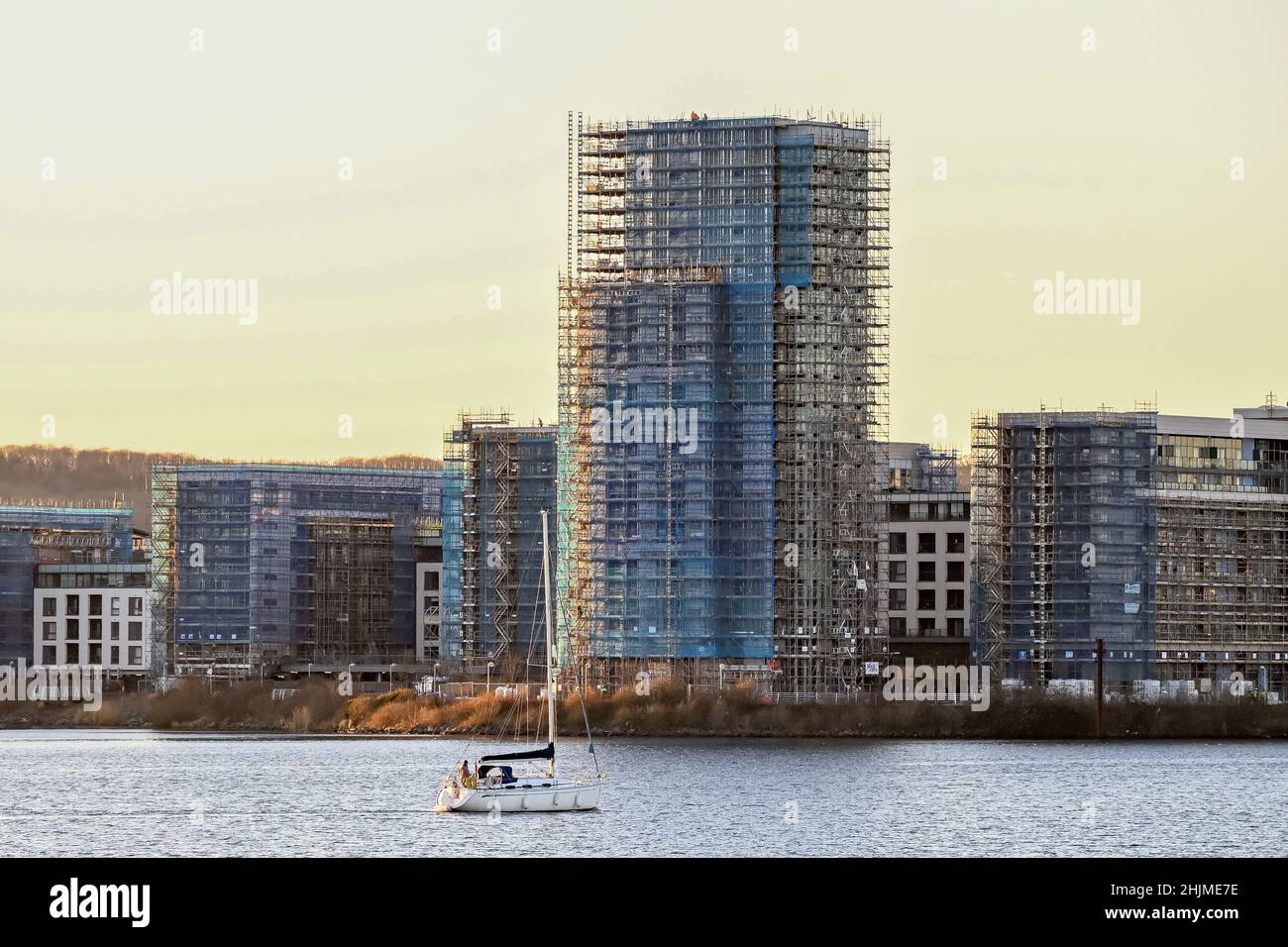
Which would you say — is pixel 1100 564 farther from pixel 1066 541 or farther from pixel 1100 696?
pixel 1100 696

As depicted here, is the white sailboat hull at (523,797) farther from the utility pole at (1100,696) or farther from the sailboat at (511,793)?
the utility pole at (1100,696)

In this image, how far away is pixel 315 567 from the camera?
18350 centimetres

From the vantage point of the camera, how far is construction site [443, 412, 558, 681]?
156 m

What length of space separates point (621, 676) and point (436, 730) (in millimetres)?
10911

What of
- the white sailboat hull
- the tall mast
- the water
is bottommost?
the water

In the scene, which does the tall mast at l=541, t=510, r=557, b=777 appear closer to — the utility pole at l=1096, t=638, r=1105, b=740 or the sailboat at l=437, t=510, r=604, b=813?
the sailboat at l=437, t=510, r=604, b=813

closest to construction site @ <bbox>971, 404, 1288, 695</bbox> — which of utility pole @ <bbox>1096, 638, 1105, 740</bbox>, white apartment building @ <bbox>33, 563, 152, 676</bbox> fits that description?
utility pole @ <bbox>1096, 638, 1105, 740</bbox>

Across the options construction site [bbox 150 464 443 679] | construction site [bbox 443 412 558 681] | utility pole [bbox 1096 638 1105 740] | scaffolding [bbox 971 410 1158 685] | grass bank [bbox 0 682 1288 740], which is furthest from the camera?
construction site [bbox 150 464 443 679]

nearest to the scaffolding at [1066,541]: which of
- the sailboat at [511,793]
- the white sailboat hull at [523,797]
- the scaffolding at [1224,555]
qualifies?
the scaffolding at [1224,555]

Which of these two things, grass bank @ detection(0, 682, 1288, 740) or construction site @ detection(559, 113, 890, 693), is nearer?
grass bank @ detection(0, 682, 1288, 740)

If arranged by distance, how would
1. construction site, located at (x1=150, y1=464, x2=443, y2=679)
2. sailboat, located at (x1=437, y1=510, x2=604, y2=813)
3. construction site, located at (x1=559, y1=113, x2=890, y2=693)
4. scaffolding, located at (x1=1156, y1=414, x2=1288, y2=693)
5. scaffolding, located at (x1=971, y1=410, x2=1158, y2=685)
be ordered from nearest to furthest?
sailboat, located at (x1=437, y1=510, x2=604, y2=813) → construction site, located at (x1=559, y1=113, x2=890, y2=693) → scaffolding, located at (x1=971, y1=410, x2=1158, y2=685) → scaffolding, located at (x1=1156, y1=414, x2=1288, y2=693) → construction site, located at (x1=150, y1=464, x2=443, y2=679)

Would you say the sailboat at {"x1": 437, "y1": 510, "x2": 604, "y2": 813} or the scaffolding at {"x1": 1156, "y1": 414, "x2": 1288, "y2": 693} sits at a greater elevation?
the scaffolding at {"x1": 1156, "y1": 414, "x2": 1288, "y2": 693}

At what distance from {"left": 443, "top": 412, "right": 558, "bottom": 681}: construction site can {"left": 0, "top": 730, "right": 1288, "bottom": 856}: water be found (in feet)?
112
